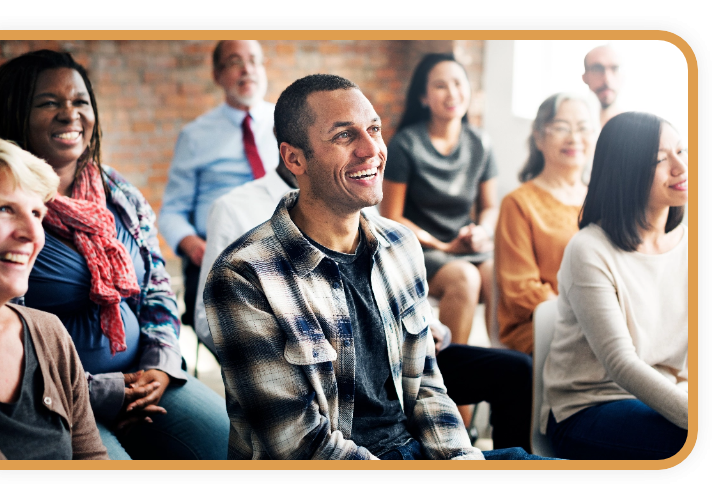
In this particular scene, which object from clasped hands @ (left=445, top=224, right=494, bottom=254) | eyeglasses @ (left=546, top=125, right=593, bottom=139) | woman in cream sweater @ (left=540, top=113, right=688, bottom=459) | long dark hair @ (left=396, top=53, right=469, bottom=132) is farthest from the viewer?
long dark hair @ (left=396, top=53, right=469, bottom=132)

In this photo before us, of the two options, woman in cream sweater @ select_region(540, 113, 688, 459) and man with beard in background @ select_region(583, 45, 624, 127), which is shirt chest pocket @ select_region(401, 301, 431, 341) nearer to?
woman in cream sweater @ select_region(540, 113, 688, 459)

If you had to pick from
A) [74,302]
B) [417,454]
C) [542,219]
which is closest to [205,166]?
[74,302]

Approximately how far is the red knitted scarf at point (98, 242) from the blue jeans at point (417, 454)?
63 centimetres

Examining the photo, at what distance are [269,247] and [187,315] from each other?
1.02 meters

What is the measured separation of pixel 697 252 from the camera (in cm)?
165

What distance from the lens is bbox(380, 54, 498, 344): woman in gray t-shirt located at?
2.15 meters

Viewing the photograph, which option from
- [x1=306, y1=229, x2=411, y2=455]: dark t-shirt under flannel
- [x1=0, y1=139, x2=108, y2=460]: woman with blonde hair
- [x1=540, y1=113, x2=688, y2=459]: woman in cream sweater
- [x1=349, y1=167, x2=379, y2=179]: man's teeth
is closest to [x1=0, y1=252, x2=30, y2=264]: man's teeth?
[x1=0, y1=139, x2=108, y2=460]: woman with blonde hair

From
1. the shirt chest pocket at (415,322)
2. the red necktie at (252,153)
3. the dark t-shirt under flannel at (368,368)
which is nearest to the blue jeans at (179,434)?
the dark t-shirt under flannel at (368,368)

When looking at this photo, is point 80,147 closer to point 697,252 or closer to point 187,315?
point 187,315

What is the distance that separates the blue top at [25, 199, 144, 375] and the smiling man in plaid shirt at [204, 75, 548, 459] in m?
0.29

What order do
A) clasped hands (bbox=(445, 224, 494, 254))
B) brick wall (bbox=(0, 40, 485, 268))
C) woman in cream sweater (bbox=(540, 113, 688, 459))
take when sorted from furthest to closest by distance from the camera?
1. clasped hands (bbox=(445, 224, 494, 254))
2. brick wall (bbox=(0, 40, 485, 268))
3. woman in cream sweater (bbox=(540, 113, 688, 459))

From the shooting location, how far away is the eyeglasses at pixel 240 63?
2.45 m

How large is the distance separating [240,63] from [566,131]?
1.12 meters

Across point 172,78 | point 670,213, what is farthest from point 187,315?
point 670,213
